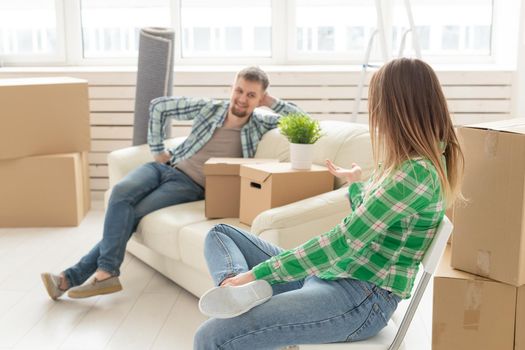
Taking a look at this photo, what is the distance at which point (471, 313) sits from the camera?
6.29ft

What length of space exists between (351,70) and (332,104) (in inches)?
9.8

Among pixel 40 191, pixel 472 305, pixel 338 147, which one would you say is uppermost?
pixel 338 147

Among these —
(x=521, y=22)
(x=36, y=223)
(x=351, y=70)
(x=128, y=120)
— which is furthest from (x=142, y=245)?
(x=521, y=22)

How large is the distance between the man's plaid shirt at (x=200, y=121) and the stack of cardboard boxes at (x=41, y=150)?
3.26ft

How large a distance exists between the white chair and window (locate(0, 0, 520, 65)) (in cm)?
358

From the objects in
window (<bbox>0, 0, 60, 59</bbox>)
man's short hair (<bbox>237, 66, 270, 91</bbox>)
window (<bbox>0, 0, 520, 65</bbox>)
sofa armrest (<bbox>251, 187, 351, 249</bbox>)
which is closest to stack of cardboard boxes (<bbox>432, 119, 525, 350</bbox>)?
sofa armrest (<bbox>251, 187, 351, 249</bbox>)

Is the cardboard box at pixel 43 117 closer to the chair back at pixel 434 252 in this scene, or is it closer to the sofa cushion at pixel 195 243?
the sofa cushion at pixel 195 243

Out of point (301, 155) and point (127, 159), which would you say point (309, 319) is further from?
point (127, 159)

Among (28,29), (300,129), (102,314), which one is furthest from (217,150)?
(28,29)

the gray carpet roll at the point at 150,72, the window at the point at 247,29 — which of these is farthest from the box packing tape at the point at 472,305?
the window at the point at 247,29

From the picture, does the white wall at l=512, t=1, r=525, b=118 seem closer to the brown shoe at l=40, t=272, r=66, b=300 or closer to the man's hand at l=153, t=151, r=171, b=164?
the man's hand at l=153, t=151, r=171, b=164

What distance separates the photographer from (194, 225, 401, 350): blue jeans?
66.4 inches

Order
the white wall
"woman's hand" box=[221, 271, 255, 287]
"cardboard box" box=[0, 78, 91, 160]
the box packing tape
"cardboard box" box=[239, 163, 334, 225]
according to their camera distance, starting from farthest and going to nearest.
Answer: the white wall
"cardboard box" box=[0, 78, 91, 160]
"cardboard box" box=[239, 163, 334, 225]
the box packing tape
"woman's hand" box=[221, 271, 255, 287]

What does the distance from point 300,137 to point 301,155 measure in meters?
0.08
